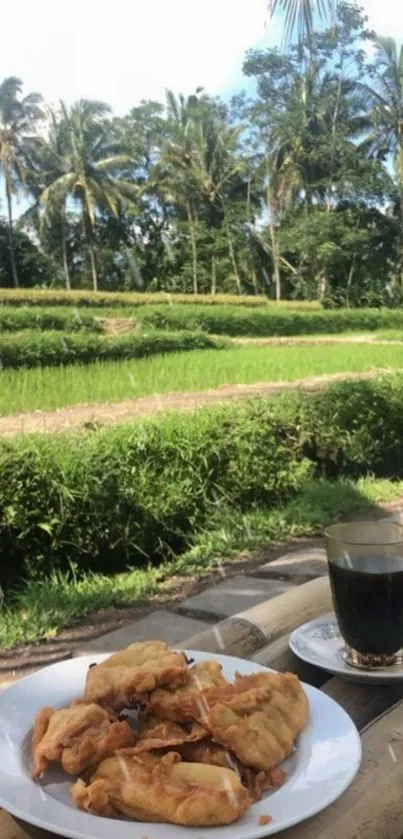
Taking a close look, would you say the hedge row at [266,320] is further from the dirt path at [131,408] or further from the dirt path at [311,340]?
the dirt path at [131,408]

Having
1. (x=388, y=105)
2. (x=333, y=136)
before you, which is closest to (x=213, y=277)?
(x=333, y=136)

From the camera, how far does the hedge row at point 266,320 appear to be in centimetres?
279

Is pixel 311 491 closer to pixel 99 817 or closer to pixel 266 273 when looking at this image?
pixel 266 273

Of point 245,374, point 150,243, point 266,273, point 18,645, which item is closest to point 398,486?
point 245,374

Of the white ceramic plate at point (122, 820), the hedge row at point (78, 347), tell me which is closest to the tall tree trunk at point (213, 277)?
the hedge row at point (78, 347)

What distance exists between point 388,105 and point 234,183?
1.16 metres

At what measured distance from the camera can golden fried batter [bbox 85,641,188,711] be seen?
0.53 metres

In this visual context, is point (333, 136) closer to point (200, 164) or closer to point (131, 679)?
point (200, 164)

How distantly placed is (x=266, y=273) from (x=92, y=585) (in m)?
1.29

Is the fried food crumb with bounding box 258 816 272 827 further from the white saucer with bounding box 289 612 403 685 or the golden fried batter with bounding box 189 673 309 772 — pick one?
the white saucer with bounding box 289 612 403 685

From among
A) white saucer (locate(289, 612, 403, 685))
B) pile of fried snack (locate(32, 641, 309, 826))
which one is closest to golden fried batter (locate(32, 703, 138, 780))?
pile of fried snack (locate(32, 641, 309, 826))

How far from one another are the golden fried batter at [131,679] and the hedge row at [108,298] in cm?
185

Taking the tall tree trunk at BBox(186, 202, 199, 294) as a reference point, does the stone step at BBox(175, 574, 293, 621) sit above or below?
below

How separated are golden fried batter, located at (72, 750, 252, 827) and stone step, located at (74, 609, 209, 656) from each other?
40.6 inches
